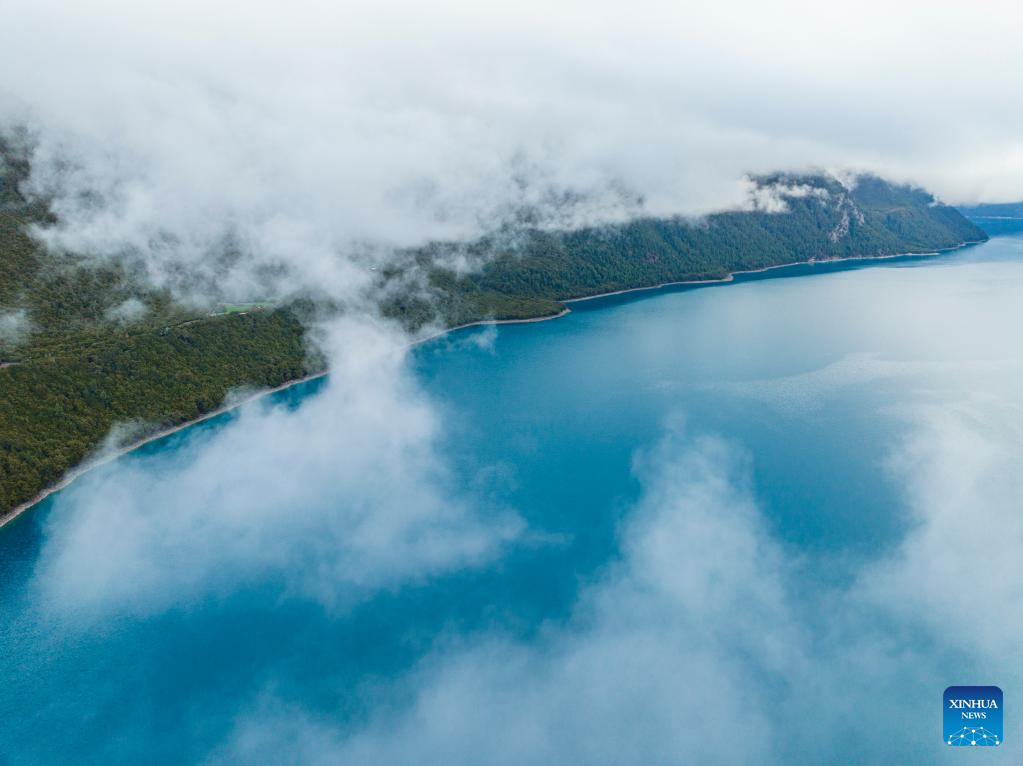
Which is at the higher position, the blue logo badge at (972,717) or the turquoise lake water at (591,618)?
the turquoise lake water at (591,618)

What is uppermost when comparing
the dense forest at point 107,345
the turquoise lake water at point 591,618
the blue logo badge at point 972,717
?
the dense forest at point 107,345

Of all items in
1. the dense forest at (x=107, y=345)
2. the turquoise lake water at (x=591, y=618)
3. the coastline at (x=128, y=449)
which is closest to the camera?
the turquoise lake water at (x=591, y=618)

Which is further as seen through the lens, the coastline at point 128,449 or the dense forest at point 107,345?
the dense forest at point 107,345

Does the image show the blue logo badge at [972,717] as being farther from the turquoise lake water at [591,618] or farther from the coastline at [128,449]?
the coastline at [128,449]

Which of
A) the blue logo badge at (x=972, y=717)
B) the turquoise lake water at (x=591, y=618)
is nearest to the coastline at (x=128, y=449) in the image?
the turquoise lake water at (x=591, y=618)

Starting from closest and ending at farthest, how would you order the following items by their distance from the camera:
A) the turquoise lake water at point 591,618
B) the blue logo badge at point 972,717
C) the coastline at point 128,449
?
the blue logo badge at point 972,717
the turquoise lake water at point 591,618
the coastline at point 128,449

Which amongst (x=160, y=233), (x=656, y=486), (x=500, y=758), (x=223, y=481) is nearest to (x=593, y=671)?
(x=500, y=758)
